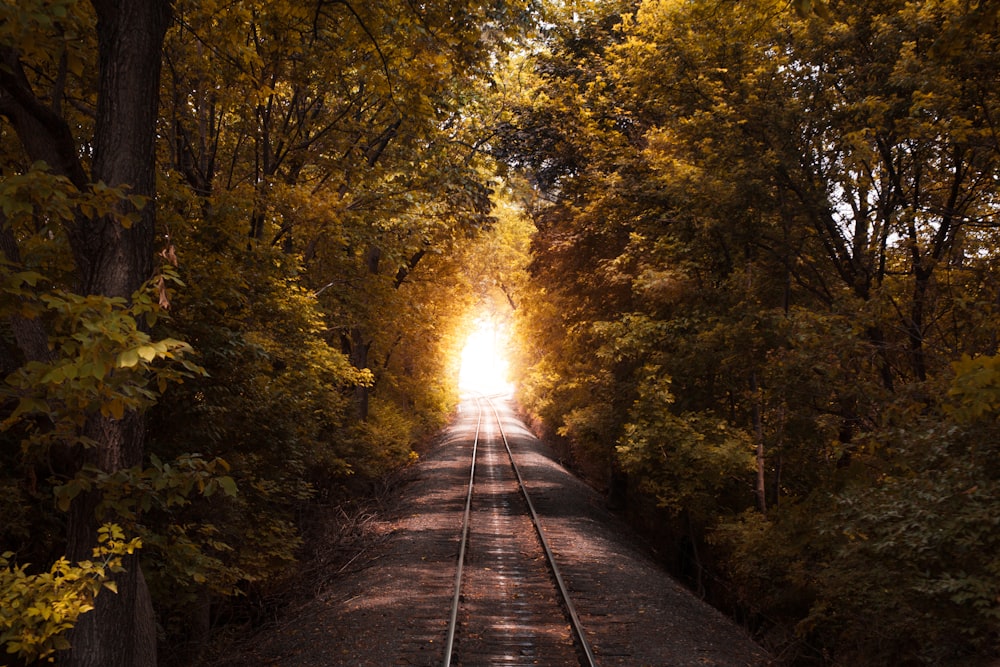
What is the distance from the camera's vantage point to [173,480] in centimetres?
417

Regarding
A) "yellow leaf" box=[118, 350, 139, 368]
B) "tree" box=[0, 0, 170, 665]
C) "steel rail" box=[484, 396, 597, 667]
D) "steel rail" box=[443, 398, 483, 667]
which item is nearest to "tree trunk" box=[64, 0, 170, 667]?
"tree" box=[0, 0, 170, 665]

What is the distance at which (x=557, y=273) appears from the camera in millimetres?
19500

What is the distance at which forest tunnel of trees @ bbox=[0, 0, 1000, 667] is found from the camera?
4578 millimetres

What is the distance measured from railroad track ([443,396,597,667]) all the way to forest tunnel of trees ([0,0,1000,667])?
2991 millimetres

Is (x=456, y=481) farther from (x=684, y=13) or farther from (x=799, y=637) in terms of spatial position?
(x=684, y=13)

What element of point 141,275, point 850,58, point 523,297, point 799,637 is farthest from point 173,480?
point 523,297

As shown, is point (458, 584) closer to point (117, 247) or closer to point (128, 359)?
point (117, 247)

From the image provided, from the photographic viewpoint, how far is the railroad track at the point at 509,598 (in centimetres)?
784

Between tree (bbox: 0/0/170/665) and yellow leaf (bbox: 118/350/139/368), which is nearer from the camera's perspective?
yellow leaf (bbox: 118/350/139/368)

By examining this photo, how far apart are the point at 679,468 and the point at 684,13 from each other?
877 cm

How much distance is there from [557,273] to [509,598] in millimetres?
11271

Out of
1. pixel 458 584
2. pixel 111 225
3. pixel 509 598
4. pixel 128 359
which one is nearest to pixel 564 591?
pixel 509 598

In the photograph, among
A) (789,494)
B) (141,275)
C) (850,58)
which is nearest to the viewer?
(141,275)

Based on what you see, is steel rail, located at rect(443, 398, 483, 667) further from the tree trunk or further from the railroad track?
the tree trunk
